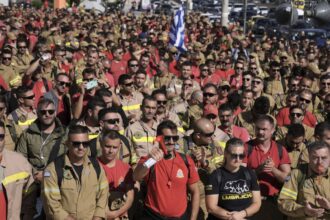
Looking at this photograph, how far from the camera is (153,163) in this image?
5.72 meters

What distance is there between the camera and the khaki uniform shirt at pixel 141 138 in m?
7.26

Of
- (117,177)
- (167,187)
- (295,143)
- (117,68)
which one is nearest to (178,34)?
(117,68)

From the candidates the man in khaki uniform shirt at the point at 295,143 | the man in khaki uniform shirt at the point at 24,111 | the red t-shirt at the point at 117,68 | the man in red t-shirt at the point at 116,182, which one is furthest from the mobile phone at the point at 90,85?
the red t-shirt at the point at 117,68

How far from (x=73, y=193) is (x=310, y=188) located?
7.47 feet

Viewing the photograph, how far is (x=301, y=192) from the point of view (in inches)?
230

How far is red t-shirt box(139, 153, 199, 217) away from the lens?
6.04 m

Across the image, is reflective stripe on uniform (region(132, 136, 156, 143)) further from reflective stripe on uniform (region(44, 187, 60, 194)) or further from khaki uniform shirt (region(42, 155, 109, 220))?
reflective stripe on uniform (region(44, 187, 60, 194))

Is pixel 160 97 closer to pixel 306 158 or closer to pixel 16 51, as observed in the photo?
pixel 306 158

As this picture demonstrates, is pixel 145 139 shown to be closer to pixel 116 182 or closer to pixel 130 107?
pixel 116 182

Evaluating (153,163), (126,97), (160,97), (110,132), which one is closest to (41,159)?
(110,132)

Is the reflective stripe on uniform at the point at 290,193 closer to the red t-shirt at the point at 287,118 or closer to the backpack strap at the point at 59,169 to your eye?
the backpack strap at the point at 59,169

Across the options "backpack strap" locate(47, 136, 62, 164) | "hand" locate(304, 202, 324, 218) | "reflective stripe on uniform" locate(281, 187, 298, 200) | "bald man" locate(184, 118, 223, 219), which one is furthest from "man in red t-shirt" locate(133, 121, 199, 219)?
"hand" locate(304, 202, 324, 218)

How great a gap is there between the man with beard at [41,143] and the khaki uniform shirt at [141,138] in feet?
2.96

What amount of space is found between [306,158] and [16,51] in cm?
772
